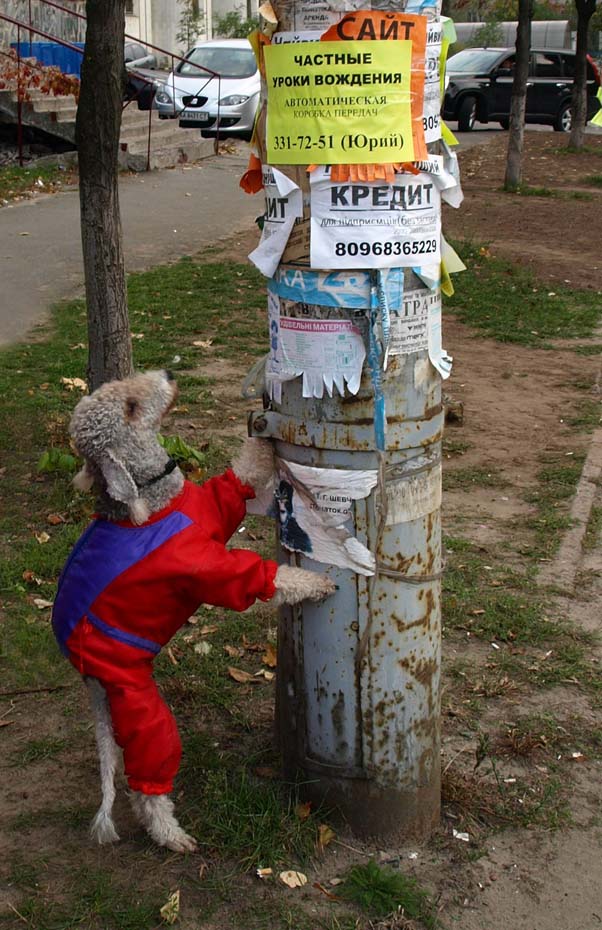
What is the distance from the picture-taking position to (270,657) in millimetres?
4008

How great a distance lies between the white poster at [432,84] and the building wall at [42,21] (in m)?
16.4

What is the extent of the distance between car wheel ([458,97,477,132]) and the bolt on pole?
24384 millimetres

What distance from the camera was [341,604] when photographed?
281 centimetres

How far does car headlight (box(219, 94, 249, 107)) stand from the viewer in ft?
64.2

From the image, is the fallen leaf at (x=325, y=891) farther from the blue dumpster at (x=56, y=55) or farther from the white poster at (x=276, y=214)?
the blue dumpster at (x=56, y=55)

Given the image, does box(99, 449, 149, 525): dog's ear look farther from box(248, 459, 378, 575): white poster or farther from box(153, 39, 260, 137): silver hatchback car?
box(153, 39, 260, 137): silver hatchback car

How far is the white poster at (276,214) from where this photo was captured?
2.56 m

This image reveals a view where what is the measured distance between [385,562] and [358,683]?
0.34m

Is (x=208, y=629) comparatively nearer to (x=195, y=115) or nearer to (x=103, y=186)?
(x=103, y=186)

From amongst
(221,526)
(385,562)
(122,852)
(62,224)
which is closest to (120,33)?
(221,526)

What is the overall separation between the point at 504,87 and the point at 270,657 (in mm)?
24062

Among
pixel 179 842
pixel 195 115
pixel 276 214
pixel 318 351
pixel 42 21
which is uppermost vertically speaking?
pixel 42 21

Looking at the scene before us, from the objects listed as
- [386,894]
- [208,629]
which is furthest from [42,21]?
[386,894]

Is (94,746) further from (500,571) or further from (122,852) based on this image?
(500,571)
